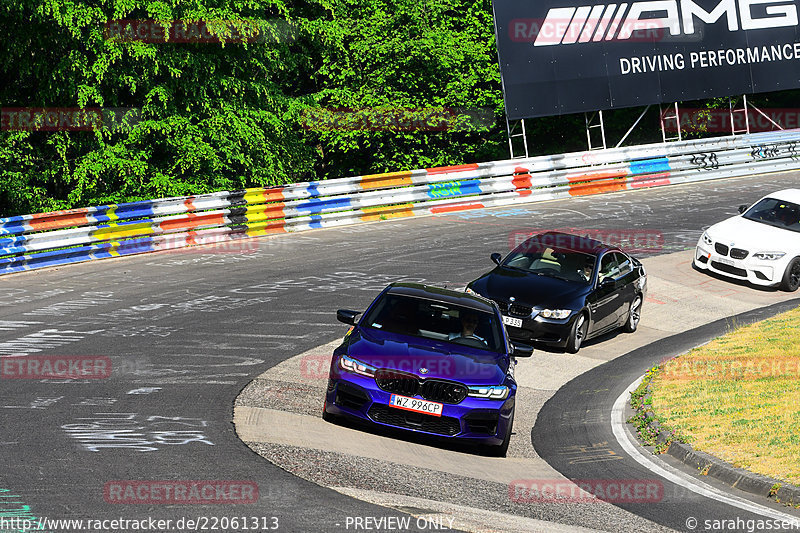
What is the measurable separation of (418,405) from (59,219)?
12.5 meters

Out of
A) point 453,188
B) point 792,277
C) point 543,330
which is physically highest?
point 453,188

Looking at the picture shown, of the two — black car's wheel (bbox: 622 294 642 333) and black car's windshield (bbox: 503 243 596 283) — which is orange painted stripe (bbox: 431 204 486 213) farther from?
black car's wheel (bbox: 622 294 642 333)

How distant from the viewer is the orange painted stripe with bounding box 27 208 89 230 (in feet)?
63.9

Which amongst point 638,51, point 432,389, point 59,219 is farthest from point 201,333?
point 638,51

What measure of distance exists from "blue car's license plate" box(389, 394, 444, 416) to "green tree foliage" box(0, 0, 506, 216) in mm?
15025

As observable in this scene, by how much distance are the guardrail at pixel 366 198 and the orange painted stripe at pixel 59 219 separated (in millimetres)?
20

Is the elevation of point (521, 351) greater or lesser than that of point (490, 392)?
greater

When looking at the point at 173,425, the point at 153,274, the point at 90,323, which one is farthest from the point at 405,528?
the point at 153,274

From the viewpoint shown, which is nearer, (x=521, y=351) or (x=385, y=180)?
(x=521, y=351)

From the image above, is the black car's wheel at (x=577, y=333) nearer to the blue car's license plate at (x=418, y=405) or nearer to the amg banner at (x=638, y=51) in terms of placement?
the blue car's license plate at (x=418, y=405)

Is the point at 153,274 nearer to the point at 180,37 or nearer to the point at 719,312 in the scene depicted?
the point at 180,37

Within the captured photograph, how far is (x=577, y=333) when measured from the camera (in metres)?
15.4

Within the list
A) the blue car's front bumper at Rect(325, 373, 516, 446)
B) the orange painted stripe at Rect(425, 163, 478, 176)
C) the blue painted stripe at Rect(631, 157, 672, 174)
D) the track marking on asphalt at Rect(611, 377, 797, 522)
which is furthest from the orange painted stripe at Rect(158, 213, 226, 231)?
the blue painted stripe at Rect(631, 157, 672, 174)

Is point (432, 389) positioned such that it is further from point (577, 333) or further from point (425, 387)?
point (577, 333)
